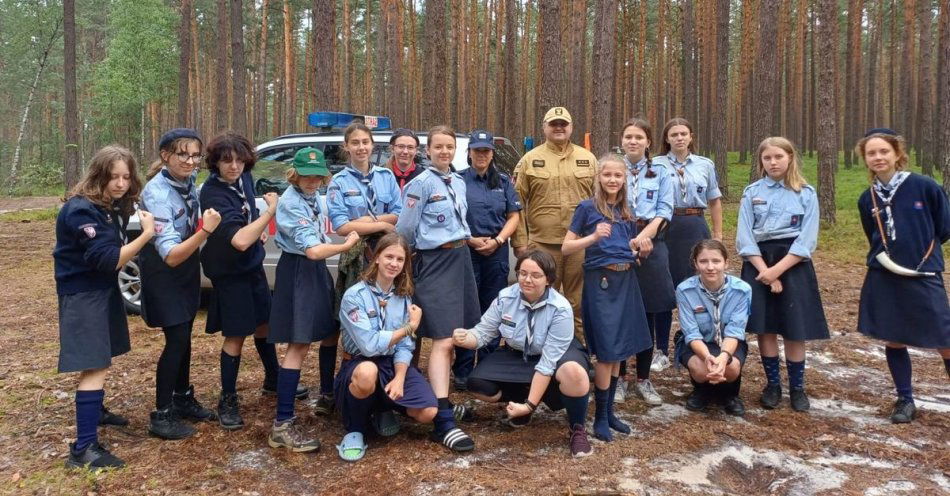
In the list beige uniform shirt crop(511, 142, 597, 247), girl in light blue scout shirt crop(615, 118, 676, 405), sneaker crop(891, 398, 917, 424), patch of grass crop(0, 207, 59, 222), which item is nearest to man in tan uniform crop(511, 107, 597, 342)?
beige uniform shirt crop(511, 142, 597, 247)

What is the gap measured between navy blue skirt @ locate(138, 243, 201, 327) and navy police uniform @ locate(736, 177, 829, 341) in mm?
3803

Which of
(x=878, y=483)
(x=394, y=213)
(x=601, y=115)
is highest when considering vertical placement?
(x=601, y=115)

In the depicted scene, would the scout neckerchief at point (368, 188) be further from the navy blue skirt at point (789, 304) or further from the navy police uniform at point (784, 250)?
the navy blue skirt at point (789, 304)

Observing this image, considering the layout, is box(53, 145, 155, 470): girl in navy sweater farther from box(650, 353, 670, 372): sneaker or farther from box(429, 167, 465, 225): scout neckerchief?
box(650, 353, 670, 372): sneaker

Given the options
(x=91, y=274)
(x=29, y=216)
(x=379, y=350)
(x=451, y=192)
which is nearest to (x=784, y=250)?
(x=451, y=192)

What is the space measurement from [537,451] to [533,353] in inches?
23.3

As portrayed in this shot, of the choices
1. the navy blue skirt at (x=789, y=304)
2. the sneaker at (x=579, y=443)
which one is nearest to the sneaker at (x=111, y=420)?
the sneaker at (x=579, y=443)

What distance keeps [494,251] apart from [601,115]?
732 cm

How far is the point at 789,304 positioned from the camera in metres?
4.34

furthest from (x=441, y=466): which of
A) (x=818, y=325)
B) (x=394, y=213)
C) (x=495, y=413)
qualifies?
(x=818, y=325)

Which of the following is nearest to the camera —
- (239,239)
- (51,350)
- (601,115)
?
(239,239)

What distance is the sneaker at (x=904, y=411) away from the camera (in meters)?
4.04

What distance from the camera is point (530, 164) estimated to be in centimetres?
471

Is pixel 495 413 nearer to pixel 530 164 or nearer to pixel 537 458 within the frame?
pixel 537 458
